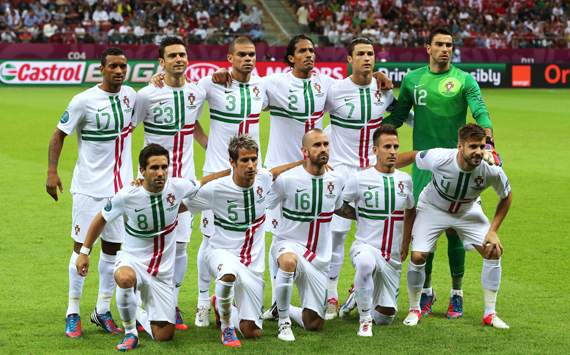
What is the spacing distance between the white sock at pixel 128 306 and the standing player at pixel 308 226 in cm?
113

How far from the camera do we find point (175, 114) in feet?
26.0

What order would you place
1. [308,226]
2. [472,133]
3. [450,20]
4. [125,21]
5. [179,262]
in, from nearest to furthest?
[472,133] < [308,226] < [179,262] < [125,21] < [450,20]

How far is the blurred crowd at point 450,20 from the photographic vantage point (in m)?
35.0

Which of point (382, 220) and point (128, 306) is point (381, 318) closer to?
point (382, 220)

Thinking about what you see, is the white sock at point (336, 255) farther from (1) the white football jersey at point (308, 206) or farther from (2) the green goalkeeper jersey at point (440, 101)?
(2) the green goalkeeper jersey at point (440, 101)

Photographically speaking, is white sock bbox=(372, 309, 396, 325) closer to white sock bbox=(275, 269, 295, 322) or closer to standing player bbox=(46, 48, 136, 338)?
white sock bbox=(275, 269, 295, 322)

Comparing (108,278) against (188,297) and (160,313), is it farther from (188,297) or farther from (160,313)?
(188,297)

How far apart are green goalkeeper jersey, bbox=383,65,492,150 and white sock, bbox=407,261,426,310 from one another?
1.17 metres

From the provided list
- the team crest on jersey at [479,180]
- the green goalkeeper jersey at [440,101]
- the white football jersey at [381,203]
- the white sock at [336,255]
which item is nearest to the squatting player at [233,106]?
the white football jersey at [381,203]

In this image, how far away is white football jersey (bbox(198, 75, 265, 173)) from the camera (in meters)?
8.12

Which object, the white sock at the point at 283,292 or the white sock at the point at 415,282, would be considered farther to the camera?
the white sock at the point at 415,282

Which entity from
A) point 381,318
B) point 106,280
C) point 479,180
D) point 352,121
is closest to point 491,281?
point 479,180

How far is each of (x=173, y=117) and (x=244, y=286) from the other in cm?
154

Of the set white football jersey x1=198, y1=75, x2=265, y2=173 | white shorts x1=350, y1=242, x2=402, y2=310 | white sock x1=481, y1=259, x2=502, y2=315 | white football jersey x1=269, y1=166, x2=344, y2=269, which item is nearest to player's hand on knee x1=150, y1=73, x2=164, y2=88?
white football jersey x1=198, y1=75, x2=265, y2=173
